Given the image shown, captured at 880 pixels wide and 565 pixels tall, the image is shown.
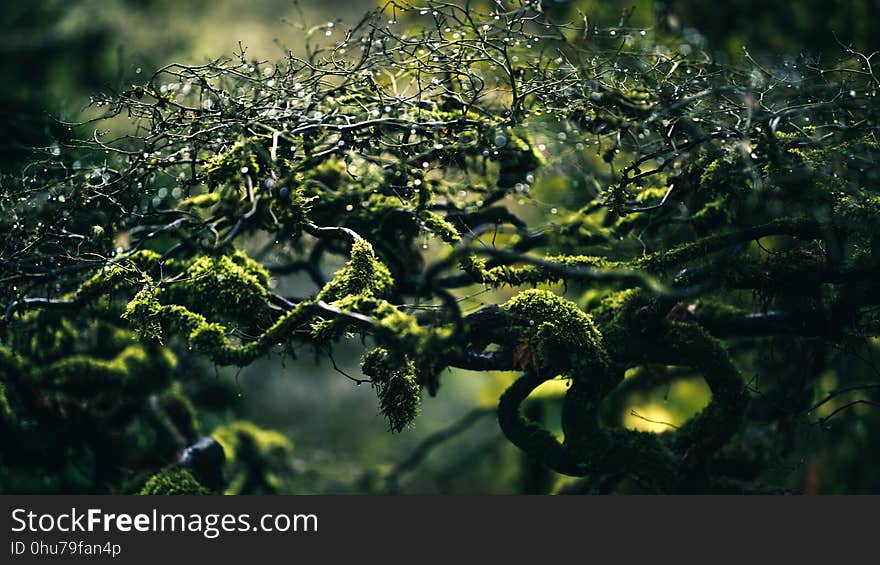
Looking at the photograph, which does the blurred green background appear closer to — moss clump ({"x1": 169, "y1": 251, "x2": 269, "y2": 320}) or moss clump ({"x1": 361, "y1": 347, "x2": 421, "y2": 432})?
moss clump ({"x1": 169, "y1": 251, "x2": 269, "y2": 320})

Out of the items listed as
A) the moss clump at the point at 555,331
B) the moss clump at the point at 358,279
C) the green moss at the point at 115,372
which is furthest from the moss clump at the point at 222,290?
the green moss at the point at 115,372

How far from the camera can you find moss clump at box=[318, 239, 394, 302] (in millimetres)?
3168

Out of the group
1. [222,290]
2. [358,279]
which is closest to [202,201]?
[222,290]

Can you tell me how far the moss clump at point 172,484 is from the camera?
13.1 feet

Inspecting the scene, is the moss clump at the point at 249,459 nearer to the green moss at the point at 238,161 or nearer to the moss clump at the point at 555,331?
the green moss at the point at 238,161

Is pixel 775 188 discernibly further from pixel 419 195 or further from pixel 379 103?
pixel 379 103

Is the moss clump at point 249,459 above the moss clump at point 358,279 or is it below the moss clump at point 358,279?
above

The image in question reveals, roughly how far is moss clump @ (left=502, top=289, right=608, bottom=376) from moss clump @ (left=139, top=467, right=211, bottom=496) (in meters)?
2.15

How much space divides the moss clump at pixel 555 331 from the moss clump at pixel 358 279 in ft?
2.04

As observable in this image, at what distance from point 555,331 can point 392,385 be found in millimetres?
773

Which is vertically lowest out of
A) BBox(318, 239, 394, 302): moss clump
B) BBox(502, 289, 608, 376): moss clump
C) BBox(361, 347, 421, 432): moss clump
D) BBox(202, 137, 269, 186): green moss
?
BBox(361, 347, 421, 432): moss clump

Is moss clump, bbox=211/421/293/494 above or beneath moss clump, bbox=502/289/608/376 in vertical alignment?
above

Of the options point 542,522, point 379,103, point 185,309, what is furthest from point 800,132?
point 185,309

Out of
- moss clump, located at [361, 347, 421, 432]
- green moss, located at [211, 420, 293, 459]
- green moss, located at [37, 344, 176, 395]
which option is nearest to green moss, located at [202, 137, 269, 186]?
moss clump, located at [361, 347, 421, 432]
